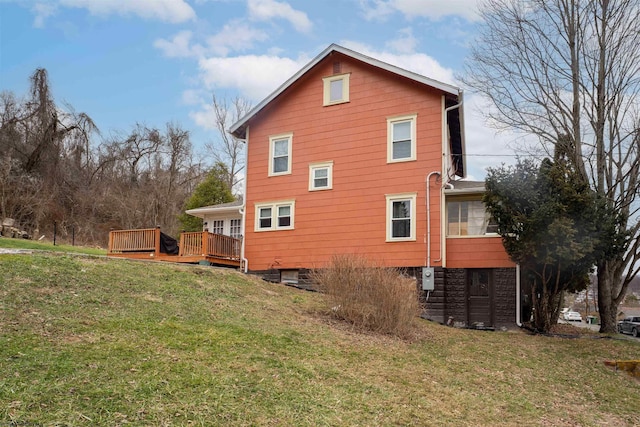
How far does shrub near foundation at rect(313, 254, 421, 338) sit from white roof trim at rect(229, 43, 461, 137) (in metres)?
7.05

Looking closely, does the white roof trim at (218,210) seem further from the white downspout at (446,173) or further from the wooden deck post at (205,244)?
the white downspout at (446,173)

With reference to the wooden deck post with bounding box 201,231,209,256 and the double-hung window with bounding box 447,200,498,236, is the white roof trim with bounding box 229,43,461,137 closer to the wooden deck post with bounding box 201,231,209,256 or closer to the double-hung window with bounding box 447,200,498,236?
the double-hung window with bounding box 447,200,498,236

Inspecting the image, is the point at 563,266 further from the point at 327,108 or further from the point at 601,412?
the point at 327,108

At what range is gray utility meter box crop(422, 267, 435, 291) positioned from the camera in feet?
47.6

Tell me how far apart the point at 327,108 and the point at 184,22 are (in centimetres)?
516

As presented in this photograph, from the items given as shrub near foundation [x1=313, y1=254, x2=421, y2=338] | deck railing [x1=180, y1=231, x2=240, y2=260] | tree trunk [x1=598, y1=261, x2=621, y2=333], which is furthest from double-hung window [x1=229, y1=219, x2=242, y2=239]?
tree trunk [x1=598, y1=261, x2=621, y2=333]

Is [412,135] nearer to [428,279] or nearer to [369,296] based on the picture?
[428,279]

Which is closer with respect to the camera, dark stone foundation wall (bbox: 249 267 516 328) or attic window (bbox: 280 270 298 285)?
dark stone foundation wall (bbox: 249 267 516 328)

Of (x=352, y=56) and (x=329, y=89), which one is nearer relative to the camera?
(x=352, y=56)

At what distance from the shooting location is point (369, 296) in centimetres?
963

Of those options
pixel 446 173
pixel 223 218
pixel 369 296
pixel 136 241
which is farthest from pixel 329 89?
pixel 369 296

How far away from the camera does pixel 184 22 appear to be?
1573 cm

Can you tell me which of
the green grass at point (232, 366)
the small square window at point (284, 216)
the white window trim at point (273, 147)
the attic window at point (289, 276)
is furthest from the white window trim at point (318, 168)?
the green grass at point (232, 366)

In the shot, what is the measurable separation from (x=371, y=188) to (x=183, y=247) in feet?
21.6
